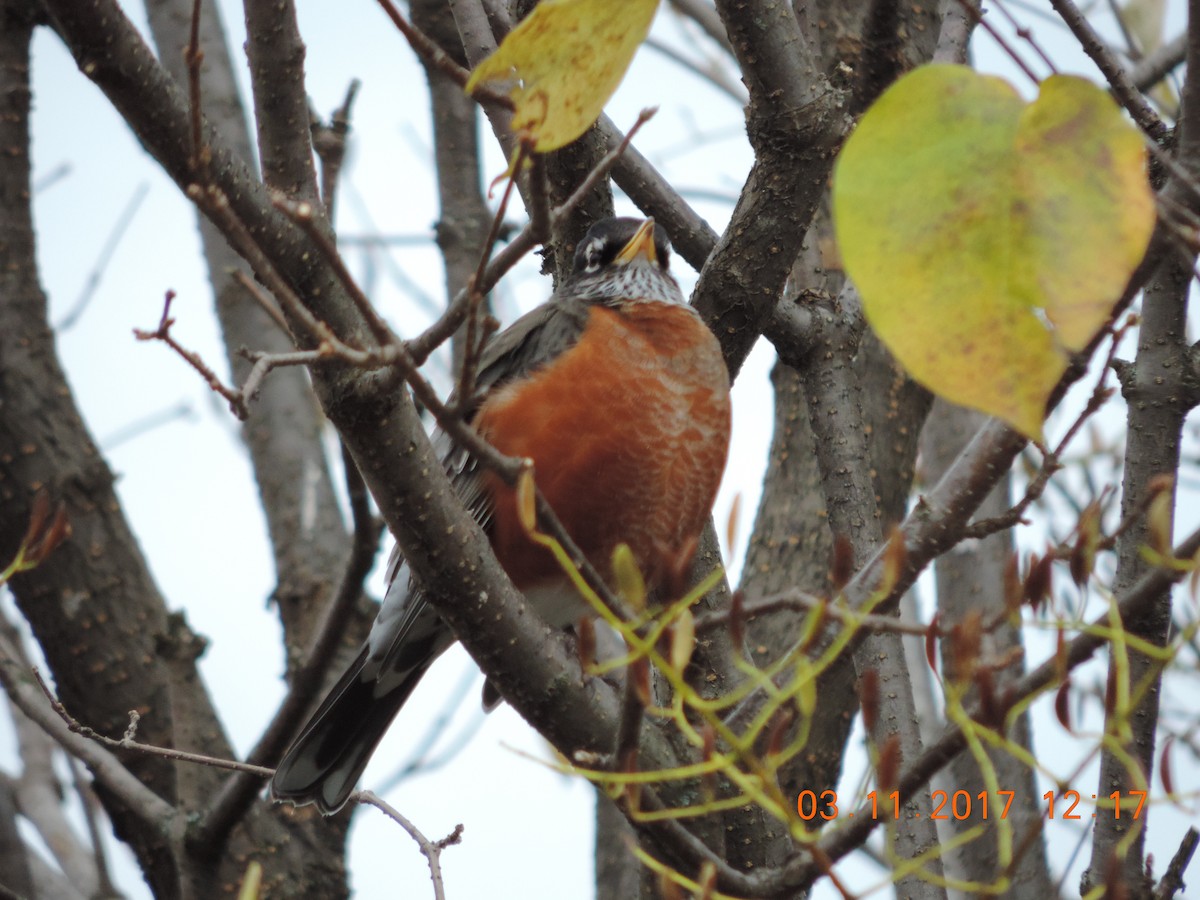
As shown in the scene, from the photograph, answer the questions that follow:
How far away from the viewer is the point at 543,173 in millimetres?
1478

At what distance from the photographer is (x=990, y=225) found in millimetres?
1214

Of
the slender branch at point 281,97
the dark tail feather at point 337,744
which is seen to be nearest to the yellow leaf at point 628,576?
the slender branch at point 281,97

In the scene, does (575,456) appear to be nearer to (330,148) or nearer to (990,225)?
(330,148)

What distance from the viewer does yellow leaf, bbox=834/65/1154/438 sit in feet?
3.66

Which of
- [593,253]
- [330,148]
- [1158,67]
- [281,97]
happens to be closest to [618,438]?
[593,253]

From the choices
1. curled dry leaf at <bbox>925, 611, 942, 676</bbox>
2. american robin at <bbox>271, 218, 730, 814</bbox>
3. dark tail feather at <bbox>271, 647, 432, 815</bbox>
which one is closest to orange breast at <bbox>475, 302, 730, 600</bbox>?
american robin at <bbox>271, 218, 730, 814</bbox>

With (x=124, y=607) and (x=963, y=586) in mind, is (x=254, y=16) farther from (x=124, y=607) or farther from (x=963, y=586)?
(x=963, y=586)

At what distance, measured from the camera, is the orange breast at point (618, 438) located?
3400 millimetres

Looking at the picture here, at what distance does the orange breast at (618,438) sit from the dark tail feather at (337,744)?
67cm

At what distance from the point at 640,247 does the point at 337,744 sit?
174 centimetres

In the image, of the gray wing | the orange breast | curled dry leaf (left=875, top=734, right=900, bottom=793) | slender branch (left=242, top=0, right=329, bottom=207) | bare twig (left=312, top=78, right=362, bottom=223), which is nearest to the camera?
curled dry leaf (left=875, top=734, right=900, bottom=793)

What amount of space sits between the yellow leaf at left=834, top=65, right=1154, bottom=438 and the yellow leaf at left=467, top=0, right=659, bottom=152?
0.30 meters

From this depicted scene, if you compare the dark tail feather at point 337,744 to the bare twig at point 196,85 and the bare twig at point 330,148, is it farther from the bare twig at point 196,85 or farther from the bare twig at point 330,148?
the bare twig at point 196,85
